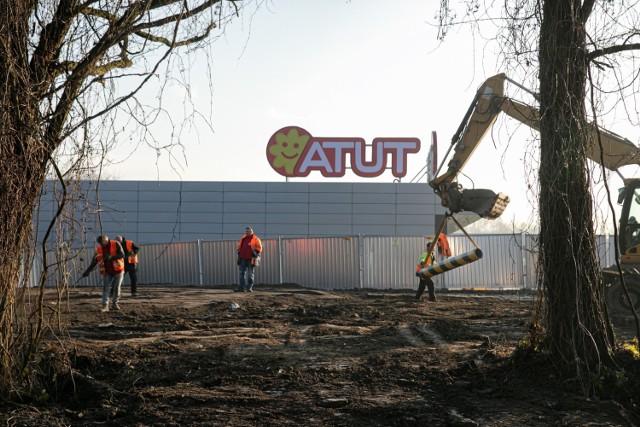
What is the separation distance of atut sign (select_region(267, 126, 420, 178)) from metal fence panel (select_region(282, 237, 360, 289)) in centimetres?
1279

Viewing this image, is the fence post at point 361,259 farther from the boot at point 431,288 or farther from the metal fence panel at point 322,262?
the boot at point 431,288

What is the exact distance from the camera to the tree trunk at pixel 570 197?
679 centimetres

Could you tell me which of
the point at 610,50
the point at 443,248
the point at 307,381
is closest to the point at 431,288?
the point at 443,248

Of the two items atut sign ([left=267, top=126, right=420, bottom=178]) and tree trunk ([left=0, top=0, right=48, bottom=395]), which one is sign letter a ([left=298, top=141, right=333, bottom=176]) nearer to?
atut sign ([left=267, top=126, right=420, bottom=178])

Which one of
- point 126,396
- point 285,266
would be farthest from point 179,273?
point 126,396

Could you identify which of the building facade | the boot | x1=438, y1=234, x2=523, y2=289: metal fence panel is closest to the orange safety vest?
the boot

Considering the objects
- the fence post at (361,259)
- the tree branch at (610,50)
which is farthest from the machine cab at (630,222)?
the fence post at (361,259)

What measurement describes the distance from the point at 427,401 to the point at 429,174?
34253 mm

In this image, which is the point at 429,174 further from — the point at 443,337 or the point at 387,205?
the point at 443,337

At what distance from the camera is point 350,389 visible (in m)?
7.11

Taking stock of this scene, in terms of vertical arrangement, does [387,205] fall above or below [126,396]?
above

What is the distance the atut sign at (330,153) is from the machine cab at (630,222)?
24634mm

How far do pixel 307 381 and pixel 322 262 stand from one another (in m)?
18.7

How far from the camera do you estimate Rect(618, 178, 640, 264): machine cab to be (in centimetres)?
1428
